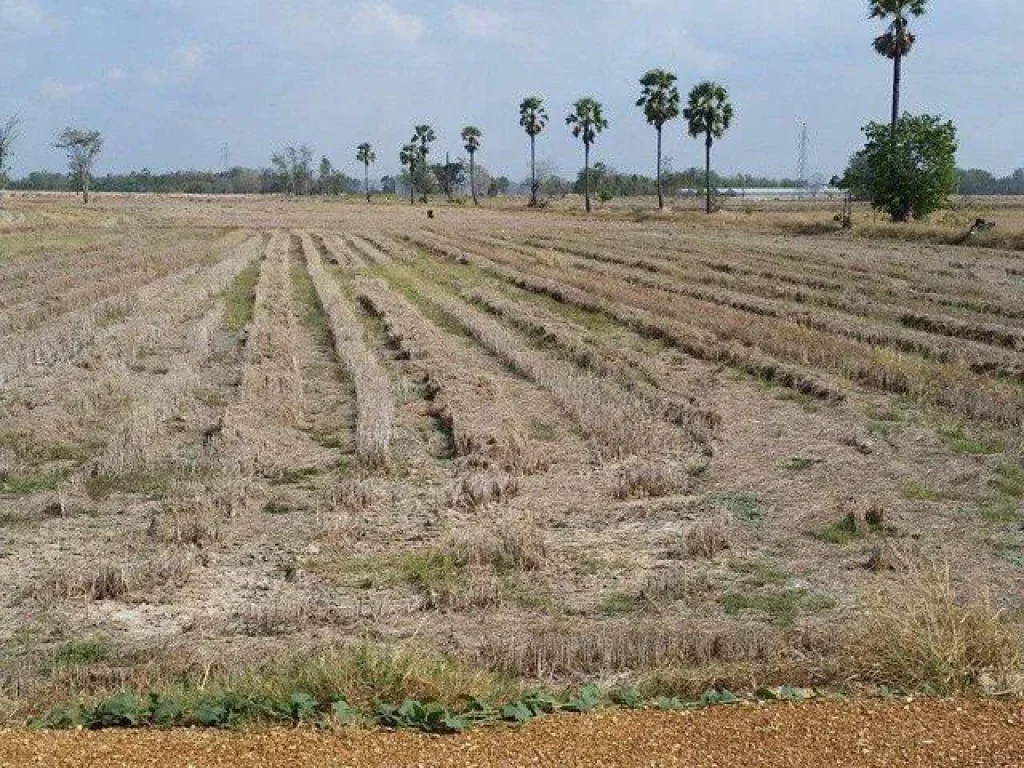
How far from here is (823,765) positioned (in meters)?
5.14

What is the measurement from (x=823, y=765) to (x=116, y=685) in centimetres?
418

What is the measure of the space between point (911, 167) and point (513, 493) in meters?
48.0

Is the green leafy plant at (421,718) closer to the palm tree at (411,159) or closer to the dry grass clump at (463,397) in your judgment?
the dry grass clump at (463,397)

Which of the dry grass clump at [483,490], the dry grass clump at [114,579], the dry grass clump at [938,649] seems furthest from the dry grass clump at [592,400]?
the dry grass clump at [938,649]

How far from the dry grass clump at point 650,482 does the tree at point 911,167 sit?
4624cm

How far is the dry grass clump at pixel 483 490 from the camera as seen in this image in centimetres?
1048

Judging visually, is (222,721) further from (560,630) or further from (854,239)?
(854,239)

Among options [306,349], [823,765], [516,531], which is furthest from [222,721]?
[306,349]

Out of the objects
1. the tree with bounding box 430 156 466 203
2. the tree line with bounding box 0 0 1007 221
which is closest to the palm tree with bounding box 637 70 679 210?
the tree line with bounding box 0 0 1007 221

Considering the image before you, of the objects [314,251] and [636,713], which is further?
[314,251]

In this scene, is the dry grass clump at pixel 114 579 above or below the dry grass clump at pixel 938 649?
below

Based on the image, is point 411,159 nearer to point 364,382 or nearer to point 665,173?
point 665,173

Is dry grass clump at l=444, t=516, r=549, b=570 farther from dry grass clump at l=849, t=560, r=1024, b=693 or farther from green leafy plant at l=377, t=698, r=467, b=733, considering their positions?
green leafy plant at l=377, t=698, r=467, b=733

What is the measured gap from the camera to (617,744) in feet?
17.4
